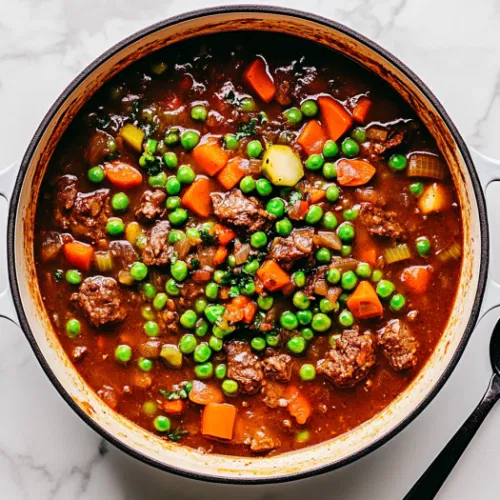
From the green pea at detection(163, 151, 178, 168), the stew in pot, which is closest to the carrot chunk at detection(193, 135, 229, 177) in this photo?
the stew in pot

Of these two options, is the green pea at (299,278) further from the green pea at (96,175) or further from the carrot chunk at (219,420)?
the green pea at (96,175)

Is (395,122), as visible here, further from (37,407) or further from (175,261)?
(37,407)

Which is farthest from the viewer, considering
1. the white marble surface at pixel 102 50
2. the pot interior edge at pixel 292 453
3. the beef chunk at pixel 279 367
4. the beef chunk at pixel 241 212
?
the white marble surface at pixel 102 50

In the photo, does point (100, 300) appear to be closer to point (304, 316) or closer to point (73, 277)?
point (73, 277)

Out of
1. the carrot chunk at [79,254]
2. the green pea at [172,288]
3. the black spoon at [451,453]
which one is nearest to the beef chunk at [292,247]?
the green pea at [172,288]

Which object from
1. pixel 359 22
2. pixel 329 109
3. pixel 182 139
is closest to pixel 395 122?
pixel 329 109

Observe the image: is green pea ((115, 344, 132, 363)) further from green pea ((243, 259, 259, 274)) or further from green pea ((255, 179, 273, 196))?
green pea ((255, 179, 273, 196))
